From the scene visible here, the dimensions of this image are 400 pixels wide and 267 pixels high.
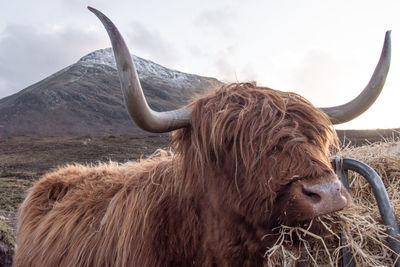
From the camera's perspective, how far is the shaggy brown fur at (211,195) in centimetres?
189

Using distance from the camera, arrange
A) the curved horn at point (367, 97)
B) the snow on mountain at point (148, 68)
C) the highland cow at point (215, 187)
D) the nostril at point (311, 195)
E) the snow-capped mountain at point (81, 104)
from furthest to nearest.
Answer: the snow on mountain at point (148, 68), the snow-capped mountain at point (81, 104), the curved horn at point (367, 97), the highland cow at point (215, 187), the nostril at point (311, 195)

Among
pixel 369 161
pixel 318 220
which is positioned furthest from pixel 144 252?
pixel 369 161

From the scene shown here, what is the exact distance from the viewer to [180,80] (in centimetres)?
11656

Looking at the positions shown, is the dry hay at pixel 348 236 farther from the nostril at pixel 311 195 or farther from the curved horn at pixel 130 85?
the curved horn at pixel 130 85

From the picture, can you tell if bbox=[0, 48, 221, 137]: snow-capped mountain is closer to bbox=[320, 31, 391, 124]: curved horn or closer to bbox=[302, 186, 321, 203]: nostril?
bbox=[320, 31, 391, 124]: curved horn

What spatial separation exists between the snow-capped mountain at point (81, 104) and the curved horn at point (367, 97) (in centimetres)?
5455

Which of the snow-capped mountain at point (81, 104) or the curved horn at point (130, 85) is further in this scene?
the snow-capped mountain at point (81, 104)

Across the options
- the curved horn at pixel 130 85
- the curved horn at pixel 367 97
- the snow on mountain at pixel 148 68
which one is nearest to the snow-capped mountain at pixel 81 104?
the snow on mountain at pixel 148 68

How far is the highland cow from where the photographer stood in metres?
1.84

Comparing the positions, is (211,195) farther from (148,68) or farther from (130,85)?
(148,68)

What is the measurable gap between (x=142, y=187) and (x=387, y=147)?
2.32 metres

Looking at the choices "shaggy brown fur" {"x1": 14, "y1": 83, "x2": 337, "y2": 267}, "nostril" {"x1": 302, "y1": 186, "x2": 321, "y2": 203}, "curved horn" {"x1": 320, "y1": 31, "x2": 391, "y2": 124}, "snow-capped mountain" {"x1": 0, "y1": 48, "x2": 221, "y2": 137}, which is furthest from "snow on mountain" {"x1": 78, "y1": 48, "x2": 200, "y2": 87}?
"nostril" {"x1": 302, "y1": 186, "x2": 321, "y2": 203}

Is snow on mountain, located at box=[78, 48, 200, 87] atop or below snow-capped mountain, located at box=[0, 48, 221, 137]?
atop

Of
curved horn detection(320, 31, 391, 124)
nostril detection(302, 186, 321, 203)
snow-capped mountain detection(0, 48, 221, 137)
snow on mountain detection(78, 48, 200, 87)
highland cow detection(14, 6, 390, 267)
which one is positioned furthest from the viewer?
snow on mountain detection(78, 48, 200, 87)
